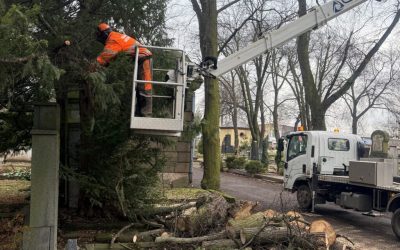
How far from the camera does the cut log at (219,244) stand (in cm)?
818

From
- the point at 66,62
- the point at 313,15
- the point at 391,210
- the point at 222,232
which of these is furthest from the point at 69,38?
the point at 391,210

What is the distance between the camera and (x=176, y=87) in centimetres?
773

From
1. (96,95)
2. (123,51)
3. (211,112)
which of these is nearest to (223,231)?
(96,95)

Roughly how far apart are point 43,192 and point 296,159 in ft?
31.8

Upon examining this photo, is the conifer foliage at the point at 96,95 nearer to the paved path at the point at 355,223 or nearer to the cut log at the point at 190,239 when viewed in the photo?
the cut log at the point at 190,239

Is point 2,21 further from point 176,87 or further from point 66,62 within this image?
point 176,87

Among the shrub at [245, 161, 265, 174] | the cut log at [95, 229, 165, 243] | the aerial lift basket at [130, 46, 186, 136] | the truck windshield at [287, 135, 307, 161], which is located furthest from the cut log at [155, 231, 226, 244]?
the shrub at [245, 161, 265, 174]

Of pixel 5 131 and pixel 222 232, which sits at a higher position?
pixel 5 131

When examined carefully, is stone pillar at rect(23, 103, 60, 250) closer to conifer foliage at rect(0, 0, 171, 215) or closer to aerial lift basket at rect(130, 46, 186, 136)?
conifer foliage at rect(0, 0, 171, 215)

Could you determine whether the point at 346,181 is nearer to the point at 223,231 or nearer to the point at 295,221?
the point at 295,221

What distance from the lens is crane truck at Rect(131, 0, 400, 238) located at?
766 centimetres

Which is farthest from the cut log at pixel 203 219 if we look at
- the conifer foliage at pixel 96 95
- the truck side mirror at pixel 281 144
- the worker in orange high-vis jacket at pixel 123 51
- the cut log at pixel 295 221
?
the truck side mirror at pixel 281 144

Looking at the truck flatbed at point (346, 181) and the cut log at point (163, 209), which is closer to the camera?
the cut log at point (163, 209)

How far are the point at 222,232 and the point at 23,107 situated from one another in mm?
4516
